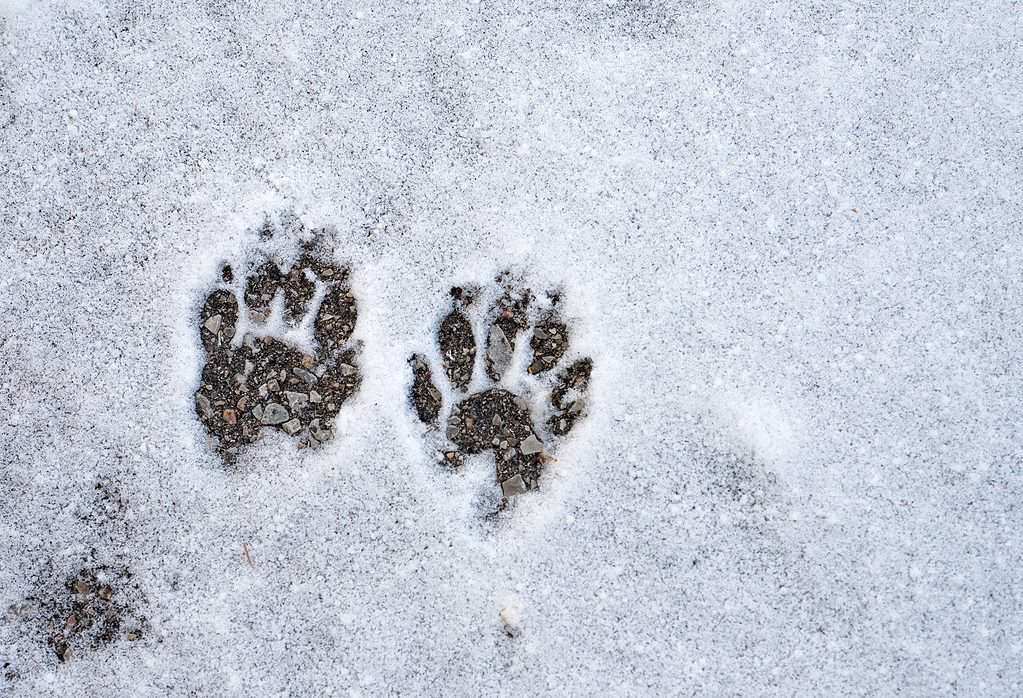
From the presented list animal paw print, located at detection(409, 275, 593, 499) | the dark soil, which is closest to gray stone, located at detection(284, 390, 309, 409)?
animal paw print, located at detection(409, 275, 593, 499)

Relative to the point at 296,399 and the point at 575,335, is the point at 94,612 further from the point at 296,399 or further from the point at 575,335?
the point at 575,335

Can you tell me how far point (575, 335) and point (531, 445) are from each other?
0.33 m

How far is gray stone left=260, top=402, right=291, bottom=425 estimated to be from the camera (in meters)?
1.80

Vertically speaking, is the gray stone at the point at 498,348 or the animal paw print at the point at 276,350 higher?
the gray stone at the point at 498,348

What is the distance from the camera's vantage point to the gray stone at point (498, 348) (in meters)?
1.77

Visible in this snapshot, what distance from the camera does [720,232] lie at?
5.81ft

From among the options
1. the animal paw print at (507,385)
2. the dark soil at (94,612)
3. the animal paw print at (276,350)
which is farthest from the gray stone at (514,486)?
the dark soil at (94,612)

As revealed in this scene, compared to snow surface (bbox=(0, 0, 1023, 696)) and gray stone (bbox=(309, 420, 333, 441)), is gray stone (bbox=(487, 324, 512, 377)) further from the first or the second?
gray stone (bbox=(309, 420, 333, 441))

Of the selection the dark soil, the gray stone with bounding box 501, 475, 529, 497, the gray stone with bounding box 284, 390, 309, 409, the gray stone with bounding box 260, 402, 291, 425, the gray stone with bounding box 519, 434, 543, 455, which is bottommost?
the dark soil

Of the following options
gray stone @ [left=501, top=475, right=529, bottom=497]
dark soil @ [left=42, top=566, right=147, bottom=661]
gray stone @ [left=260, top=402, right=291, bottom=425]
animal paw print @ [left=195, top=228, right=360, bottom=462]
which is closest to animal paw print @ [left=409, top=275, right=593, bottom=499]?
gray stone @ [left=501, top=475, right=529, bottom=497]

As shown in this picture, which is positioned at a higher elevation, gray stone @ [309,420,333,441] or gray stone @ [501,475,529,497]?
gray stone @ [501,475,529,497]

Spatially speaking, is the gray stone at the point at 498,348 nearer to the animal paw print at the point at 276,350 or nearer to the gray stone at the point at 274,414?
the animal paw print at the point at 276,350

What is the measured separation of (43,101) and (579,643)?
87.1 inches

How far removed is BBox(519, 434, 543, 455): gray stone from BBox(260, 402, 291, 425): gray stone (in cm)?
68
